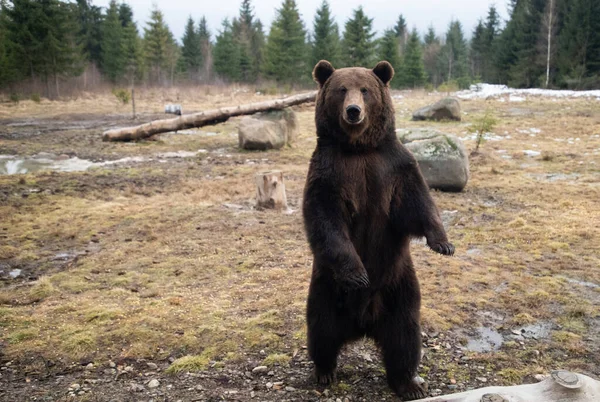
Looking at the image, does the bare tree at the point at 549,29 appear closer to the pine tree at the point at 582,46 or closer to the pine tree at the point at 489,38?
the pine tree at the point at 582,46

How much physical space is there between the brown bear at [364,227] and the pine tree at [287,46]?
39649 mm

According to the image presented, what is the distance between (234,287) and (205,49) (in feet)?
207

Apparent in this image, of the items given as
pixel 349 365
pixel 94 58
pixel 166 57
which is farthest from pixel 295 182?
pixel 94 58

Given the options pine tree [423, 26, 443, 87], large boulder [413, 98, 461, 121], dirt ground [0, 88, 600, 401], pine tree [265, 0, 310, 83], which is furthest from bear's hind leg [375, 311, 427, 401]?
pine tree [423, 26, 443, 87]

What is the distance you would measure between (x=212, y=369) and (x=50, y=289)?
242 cm

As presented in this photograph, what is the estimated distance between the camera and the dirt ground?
3625 mm

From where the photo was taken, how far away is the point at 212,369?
371 cm

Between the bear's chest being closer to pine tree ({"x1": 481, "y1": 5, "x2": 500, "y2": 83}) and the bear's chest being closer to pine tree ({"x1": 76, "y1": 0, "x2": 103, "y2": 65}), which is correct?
pine tree ({"x1": 76, "y1": 0, "x2": 103, "y2": 65})

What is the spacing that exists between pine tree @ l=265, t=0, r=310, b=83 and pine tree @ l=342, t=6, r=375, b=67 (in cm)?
417

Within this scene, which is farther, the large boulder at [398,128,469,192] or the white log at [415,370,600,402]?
the large boulder at [398,128,469,192]

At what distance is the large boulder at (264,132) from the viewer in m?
13.4

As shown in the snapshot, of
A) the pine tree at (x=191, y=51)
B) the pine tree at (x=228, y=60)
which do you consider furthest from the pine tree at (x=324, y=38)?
the pine tree at (x=191, y=51)

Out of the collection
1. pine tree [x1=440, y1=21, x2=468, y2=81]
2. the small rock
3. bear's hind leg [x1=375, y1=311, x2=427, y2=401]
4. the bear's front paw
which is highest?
pine tree [x1=440, y1=21, x2=468, y2=81]

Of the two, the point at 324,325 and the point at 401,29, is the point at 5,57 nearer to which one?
the point at 324,325
